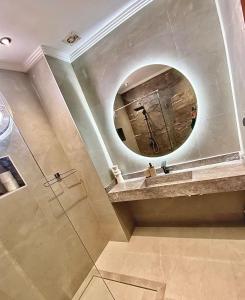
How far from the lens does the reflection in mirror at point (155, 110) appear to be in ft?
5.91

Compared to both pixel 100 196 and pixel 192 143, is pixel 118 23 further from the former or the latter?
pixel 100 196

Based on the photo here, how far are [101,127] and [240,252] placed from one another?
6.37 ft

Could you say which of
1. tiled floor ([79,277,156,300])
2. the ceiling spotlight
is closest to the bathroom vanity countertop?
tiled floor ([79,277,156,300])

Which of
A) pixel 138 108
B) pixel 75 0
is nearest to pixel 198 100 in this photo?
pixel 138 108

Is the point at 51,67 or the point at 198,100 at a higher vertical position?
the point at 51,67

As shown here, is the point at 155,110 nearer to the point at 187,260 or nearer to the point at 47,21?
the point at 47,21

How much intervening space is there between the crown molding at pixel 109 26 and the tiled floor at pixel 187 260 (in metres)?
2.39

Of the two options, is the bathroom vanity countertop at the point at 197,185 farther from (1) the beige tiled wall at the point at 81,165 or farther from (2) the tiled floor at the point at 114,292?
(2) the tiled floor at the point at 114,292

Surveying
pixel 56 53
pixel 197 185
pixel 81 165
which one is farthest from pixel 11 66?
pixel 197 185

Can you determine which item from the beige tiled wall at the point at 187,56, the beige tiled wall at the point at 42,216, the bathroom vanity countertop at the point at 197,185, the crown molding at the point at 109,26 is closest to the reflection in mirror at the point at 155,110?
the beige tiled wall at the point at 187,56

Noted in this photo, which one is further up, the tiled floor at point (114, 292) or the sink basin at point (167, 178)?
the sink basin at point (167, 178)

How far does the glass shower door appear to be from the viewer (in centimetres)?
150

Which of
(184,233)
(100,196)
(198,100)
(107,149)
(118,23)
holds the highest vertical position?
(118,23)

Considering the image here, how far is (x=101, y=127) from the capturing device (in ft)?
7.59
